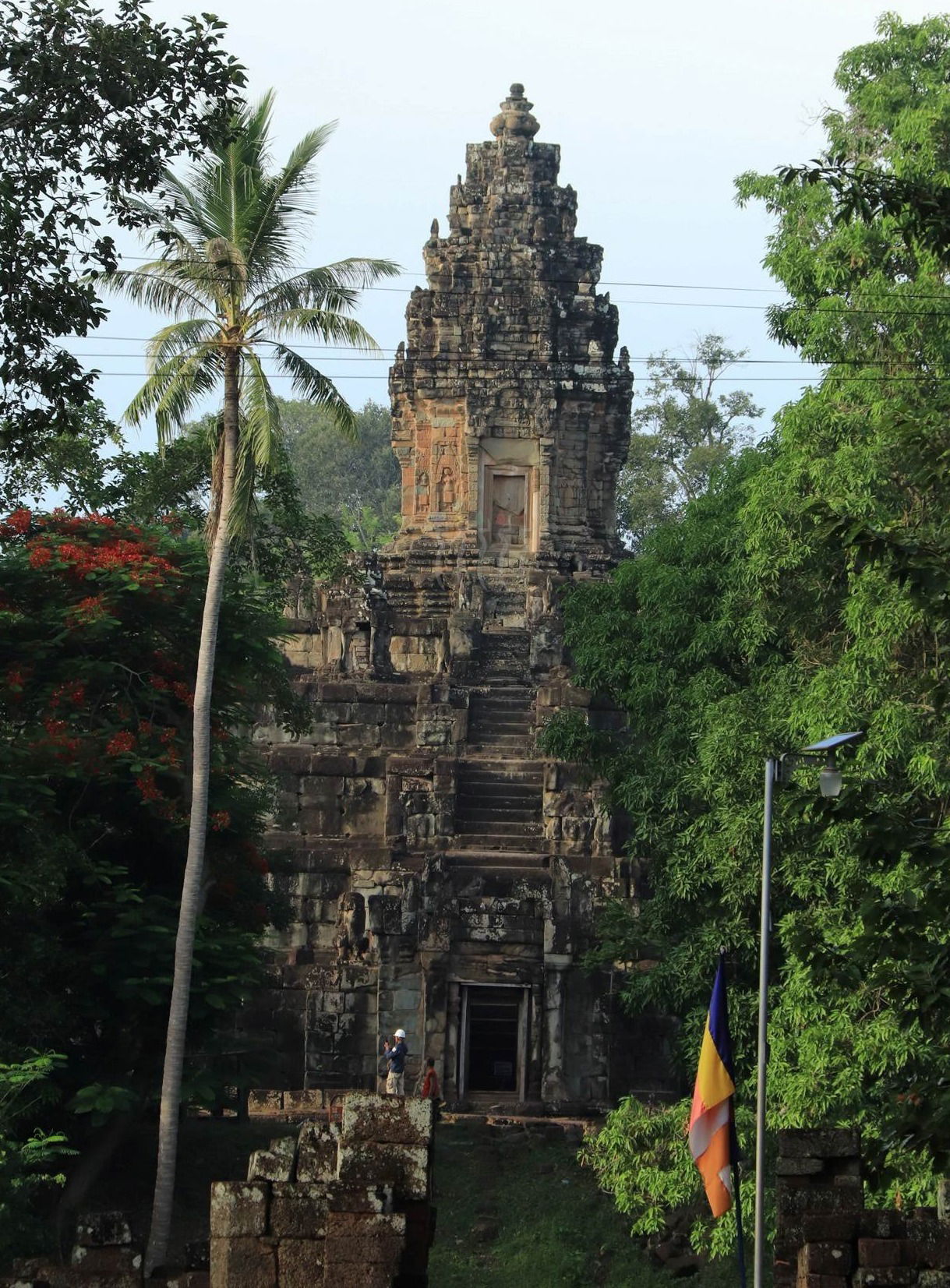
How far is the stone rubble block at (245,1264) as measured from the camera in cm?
1223

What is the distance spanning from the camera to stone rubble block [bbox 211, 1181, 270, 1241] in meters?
12.3

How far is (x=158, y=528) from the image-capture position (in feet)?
83.4

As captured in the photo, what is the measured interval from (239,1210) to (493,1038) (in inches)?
657

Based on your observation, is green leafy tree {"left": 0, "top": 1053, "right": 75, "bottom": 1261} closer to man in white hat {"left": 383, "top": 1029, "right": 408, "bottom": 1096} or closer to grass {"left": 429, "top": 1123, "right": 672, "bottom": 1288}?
grass {"left": 429, "top": 1123, "right": 672, "bottom": 1288}

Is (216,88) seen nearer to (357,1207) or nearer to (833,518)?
(833,518)

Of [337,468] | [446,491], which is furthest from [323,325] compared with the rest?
[337,468]

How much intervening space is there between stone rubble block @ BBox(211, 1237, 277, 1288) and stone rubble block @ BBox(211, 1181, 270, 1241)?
0.13 feet

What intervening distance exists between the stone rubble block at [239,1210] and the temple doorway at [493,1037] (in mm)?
16152

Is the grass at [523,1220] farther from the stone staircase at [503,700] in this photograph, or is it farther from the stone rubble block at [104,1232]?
the stone rubble block at [104,1232]

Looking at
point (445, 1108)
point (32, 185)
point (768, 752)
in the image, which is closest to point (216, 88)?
point (32, 185)

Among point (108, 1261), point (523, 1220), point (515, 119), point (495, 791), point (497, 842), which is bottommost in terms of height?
point (523, 1220)

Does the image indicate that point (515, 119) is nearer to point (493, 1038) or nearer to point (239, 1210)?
point (493, 1038)

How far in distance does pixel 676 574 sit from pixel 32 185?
12050 millimetres

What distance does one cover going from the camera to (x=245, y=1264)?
1227 centimetres
